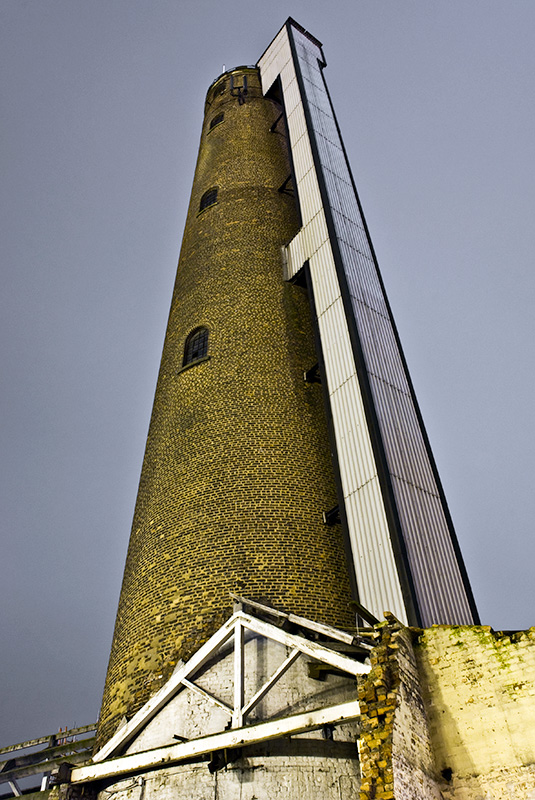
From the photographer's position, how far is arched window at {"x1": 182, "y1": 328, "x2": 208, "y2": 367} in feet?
51.3

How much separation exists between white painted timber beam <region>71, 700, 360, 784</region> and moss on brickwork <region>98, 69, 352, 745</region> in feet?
3.94

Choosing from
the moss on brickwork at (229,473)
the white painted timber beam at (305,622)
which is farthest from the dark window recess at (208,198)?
the white painted timber beam at (305,622)

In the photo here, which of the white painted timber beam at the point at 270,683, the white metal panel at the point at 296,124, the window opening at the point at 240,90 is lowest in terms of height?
the white painted timber beam at the point at 270,683

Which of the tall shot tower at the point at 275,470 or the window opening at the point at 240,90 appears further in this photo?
the window opening at the point at 240,90

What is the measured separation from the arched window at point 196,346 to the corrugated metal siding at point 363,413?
105 inches

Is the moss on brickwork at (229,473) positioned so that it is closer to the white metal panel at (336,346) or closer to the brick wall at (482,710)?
the white metal panel at (336,346)

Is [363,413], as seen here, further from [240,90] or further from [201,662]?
[240,90]

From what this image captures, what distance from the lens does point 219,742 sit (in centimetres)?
816

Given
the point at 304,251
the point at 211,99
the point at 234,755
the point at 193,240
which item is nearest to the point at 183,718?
the point at 234,755

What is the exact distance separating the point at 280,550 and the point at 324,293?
6462mm

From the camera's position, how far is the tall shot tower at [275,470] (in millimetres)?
10250

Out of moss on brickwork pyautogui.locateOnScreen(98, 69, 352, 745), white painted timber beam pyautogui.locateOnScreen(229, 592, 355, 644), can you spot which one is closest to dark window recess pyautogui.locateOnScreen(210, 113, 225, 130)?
moss on brickwork pyautogui.locateOnScreen(98, 69, 352, 745)

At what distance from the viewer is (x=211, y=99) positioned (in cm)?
2659

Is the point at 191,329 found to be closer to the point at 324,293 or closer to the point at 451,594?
the point at 324,293
